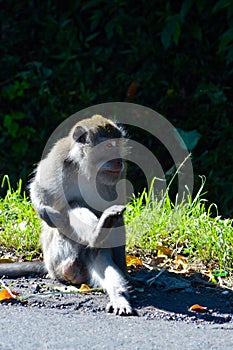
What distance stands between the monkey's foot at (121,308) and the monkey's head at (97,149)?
0.91 meters

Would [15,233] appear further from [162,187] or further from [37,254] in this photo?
[162,187]

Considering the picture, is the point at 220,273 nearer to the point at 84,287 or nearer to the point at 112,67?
the point at 84,287

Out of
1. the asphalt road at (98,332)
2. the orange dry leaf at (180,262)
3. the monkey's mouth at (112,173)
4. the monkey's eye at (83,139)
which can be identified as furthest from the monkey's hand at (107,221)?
the orange dry leaf at (180,262)

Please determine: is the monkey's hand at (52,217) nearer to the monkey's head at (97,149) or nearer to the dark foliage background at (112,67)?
the monkey's head at (97,149)

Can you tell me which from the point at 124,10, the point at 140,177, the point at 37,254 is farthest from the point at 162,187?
the point at 124,10

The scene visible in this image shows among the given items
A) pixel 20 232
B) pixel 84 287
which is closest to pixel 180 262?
pixel 84 287

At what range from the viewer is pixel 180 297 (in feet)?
16.8

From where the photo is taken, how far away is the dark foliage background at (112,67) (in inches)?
346

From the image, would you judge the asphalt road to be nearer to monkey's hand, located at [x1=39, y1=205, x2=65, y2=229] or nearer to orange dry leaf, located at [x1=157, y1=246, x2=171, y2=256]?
monkey's hand, located at [x1=39, y1=205, x2=65, y2=229]


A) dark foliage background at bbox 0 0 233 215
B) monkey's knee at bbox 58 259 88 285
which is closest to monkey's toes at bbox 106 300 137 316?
monkey's knee at bbox 58 259 88 285

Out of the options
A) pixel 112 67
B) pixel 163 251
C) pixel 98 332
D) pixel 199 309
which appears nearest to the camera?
pixel 98 332

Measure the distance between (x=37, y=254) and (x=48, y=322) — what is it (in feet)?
5.19

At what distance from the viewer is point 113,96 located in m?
9.27

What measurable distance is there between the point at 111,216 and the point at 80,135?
0.82 meters
